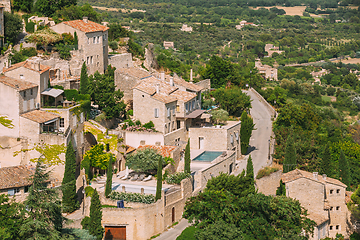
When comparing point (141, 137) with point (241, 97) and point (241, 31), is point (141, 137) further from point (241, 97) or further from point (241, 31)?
point (241, 31)

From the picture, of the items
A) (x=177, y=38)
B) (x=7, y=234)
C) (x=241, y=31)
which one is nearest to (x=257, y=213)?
(x=7, y=234)

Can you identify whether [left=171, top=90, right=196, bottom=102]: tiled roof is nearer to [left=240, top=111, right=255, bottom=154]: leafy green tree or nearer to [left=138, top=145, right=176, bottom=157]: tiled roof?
[left=240, top=111, right=255, bottom=154]: leafy green tree

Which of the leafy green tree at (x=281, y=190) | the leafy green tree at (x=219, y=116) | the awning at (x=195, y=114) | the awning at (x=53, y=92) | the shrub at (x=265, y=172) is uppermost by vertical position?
the awning at (x=53, y=92)

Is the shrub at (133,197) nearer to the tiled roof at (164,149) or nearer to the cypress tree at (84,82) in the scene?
the tiled roof at (164,149)

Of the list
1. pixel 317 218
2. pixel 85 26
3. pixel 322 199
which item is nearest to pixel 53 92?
pixel 85 26

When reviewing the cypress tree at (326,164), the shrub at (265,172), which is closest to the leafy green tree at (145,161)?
the shrub at (265,172)

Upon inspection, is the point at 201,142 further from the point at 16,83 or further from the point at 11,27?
the point at 11,27
